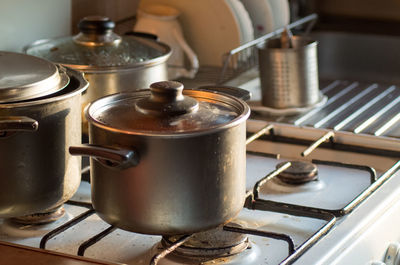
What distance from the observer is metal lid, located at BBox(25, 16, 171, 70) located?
1.24 metres

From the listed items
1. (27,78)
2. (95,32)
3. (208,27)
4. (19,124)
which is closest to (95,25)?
(95,32)

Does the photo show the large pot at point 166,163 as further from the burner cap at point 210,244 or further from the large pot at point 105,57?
the large pot at point 105,57

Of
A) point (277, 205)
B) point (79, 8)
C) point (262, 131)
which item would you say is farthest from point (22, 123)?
point (79, 8)

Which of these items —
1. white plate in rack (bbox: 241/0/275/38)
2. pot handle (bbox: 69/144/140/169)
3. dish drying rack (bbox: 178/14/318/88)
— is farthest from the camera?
white plate in rack (bbox: 241/0/275/38)

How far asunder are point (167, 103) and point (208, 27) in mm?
878

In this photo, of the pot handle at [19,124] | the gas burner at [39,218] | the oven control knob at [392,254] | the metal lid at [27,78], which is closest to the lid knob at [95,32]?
the metal lid at [27,78]

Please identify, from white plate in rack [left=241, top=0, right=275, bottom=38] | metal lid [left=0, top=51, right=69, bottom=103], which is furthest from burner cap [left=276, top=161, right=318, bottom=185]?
white plate in rack [left=241, top=0, right=275, bottom=38]

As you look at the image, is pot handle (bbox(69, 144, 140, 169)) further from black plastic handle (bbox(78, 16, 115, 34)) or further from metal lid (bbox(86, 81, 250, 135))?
black plastic handle (bbox(78, 16, 115, 34))

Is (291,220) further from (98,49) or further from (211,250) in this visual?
(98,49)

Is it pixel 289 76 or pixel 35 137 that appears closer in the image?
pixel 35 137

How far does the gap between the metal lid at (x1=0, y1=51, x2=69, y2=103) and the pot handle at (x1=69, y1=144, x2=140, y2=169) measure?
12 cm

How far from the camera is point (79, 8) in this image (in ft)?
5.61

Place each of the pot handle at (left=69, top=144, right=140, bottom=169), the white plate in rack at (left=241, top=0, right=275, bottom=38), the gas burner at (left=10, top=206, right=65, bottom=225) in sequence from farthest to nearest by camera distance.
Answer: the white plate in rack at (left=241, top=0, right=275, bottom=38)
the gas burner at (left=10, top=206, right=65, bottom=225)
the pot handle at (left=69, top=144, right=140, bottom=169)

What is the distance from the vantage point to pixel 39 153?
3.21 feet
